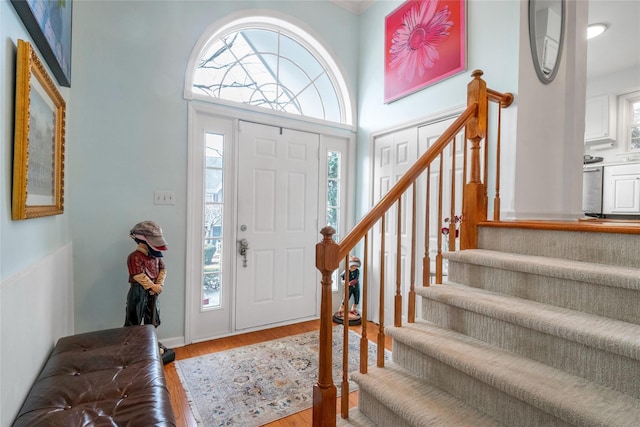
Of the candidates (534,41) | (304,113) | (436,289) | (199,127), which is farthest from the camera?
(304,113)

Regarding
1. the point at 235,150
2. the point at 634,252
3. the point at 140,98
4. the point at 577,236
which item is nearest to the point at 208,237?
the point at 235,150

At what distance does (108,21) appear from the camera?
7.86ft

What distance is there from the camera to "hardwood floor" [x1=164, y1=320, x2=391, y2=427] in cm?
176

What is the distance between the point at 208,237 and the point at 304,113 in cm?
167

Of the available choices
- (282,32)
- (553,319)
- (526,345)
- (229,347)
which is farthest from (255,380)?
(282,32)

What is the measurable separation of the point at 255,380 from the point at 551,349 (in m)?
1.77

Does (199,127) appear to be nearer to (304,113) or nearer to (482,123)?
(304,113)

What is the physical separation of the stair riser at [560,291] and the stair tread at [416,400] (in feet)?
2.00

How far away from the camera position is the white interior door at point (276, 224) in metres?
3.03

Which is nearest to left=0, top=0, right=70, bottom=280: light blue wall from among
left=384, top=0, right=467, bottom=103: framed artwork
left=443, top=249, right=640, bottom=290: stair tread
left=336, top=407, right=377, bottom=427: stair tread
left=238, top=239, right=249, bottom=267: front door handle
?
left=336, top=407, right=377, bottom=427: stair tread

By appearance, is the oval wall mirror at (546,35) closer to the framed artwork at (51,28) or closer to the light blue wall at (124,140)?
the light blue wall at (124,140)

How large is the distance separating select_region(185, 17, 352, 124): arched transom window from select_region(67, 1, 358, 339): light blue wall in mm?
241

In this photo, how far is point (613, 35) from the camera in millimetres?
3400

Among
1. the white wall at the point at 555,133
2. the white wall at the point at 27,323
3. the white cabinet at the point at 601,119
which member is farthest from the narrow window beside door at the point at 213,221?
the white cabinet at the point at 601,119
